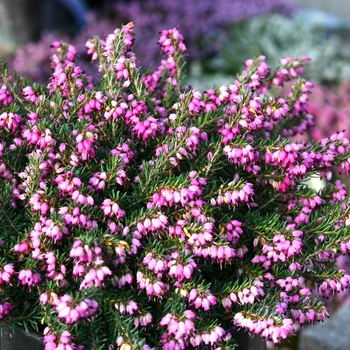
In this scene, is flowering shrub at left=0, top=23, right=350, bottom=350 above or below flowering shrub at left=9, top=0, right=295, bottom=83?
below

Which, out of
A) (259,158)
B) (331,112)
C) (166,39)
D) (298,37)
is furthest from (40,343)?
(298,37)

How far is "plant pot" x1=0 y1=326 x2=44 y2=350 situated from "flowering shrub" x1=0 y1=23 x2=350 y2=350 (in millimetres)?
46

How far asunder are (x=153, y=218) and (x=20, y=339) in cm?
49

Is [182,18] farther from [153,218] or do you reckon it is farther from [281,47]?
[153,218]

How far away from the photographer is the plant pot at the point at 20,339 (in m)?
1.67

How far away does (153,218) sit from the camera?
63.4 inches

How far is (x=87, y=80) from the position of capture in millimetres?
2160

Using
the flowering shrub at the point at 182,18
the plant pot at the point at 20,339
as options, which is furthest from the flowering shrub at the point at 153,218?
the flowering shrub at the point at 182,18

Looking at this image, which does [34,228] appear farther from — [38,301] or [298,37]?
[298,37]

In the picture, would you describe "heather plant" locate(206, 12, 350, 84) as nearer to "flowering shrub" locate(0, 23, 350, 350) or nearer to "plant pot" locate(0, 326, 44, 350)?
"flowering shrub" locate(0, 23, 350, 350)

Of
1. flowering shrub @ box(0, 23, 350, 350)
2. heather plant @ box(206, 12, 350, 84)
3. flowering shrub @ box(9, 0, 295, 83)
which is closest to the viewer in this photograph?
flowering shrub @ box(0, 23, 350, 350)

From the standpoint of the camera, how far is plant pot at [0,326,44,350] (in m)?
1.67

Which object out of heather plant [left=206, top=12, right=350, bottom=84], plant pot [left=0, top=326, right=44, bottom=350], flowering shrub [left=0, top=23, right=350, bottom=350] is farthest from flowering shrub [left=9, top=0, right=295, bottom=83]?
plant pot [left=0, top=326, right=44, bottom=350]

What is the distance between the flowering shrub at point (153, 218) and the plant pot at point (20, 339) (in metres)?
0.05
